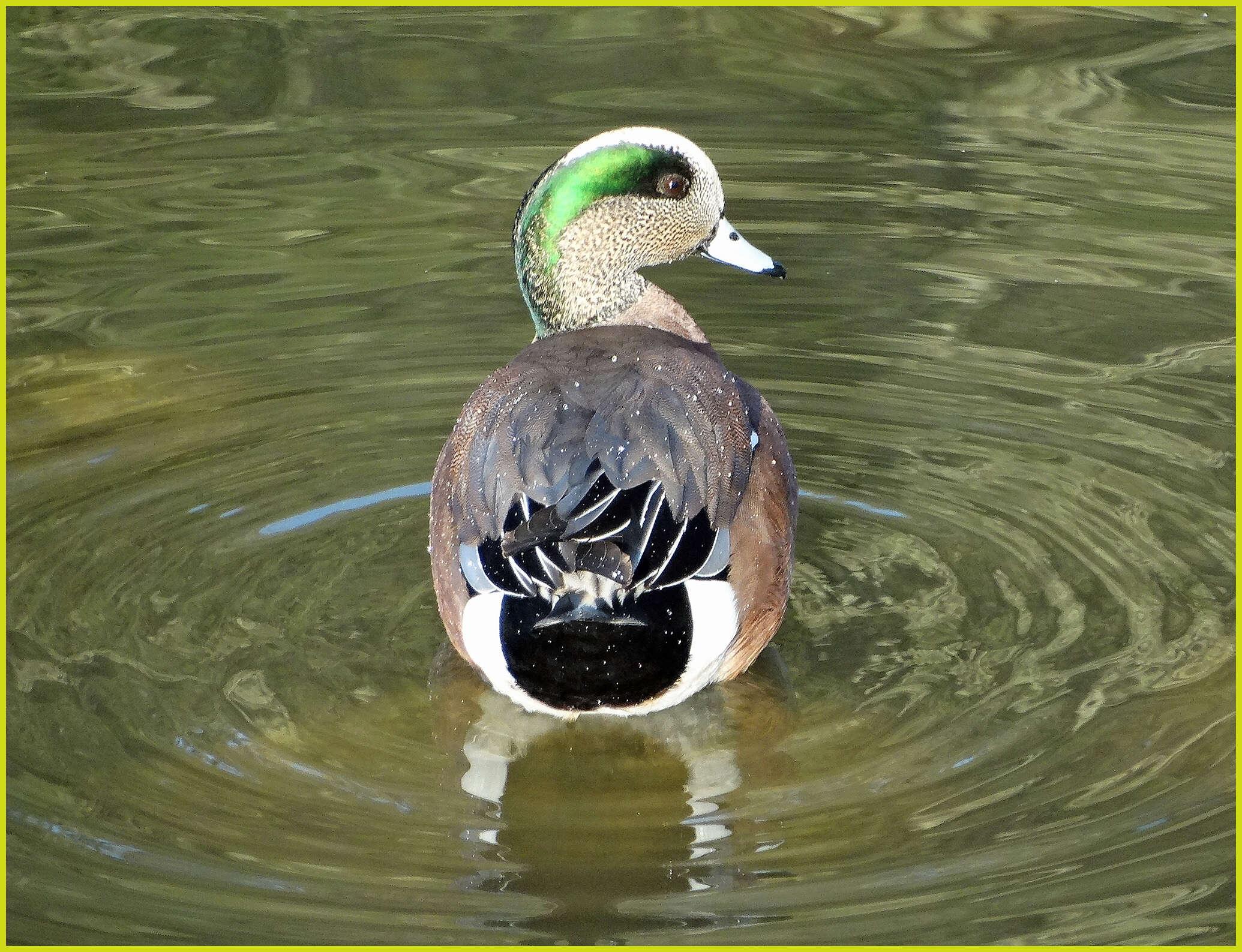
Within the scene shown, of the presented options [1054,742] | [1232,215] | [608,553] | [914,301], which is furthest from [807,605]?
[1232,215]

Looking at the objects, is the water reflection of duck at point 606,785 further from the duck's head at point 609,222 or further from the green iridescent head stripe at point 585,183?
the green iridescent head stripe at point 585,183

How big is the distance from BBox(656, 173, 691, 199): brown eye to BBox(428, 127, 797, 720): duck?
0.09 ft

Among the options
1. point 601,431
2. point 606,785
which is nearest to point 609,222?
point 601,431

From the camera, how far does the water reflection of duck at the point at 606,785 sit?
3.66 meters

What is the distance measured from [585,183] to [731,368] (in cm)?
153

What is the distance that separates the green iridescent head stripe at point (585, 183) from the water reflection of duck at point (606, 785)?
1.33 metres

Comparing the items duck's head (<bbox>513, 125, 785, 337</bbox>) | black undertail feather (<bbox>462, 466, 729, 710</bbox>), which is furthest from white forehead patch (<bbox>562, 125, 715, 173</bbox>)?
black undertail feather (<bbox>462, 466, 729, 710</bbox>)

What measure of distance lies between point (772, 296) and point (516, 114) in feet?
6.84

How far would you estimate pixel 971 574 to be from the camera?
16.3 feet

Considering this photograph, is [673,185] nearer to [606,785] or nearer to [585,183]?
[585,183]

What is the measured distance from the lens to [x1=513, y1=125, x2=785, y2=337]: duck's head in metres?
5.04

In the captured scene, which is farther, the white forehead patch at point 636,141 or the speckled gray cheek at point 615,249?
the speckled gray cheek at point 615,249

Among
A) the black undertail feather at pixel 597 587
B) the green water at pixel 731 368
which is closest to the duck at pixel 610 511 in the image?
the black undertail feather at pixel 597 587

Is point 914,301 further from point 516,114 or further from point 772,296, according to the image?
point 516,114
